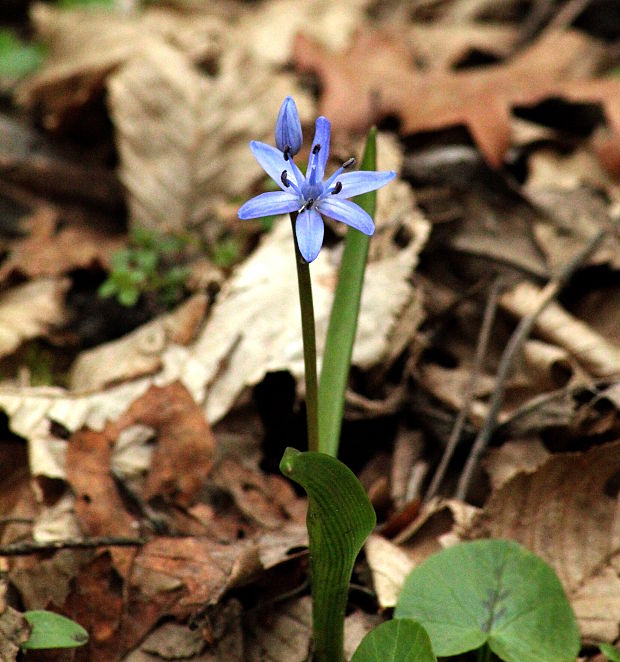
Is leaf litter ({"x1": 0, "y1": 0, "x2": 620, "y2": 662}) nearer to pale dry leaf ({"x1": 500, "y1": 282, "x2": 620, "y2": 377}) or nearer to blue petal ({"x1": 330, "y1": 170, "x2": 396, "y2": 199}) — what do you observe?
pale dry leaf ({"x1": 500, "y1": 282, "x2": 620, "y2": 377})

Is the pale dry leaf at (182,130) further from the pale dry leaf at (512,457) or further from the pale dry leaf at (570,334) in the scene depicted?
the pale dry leaf at (512,457)

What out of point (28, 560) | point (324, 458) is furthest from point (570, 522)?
point (28, 560)

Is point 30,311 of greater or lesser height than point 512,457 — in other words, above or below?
above

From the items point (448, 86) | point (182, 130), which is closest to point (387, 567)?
point (182, 130)

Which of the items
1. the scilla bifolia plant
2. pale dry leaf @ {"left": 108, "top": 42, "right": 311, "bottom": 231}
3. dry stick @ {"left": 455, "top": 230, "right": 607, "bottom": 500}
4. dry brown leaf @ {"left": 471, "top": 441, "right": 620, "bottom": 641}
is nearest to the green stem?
the scilla bifolia plant

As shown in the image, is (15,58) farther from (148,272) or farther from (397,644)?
(397,644)

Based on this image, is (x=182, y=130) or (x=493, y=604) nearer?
(x=493, y=604)
